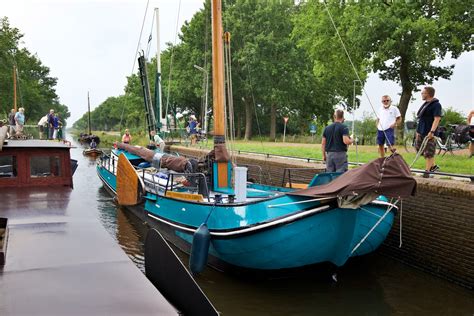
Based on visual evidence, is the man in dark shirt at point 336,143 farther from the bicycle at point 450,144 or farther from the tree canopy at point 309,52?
the bicycle at point 450,144

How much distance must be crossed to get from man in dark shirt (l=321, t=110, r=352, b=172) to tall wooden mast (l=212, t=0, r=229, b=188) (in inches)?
95.6

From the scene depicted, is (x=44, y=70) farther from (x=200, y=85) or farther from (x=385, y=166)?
(x=385, y=166)

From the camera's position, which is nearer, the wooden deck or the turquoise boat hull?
the wooden deck

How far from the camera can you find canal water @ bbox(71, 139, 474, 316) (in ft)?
22.5

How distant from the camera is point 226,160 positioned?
34.2ft

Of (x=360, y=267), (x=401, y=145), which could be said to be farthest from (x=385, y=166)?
(x=401, y=145)

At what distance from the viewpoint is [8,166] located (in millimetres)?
8789

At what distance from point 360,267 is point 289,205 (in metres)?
2.57

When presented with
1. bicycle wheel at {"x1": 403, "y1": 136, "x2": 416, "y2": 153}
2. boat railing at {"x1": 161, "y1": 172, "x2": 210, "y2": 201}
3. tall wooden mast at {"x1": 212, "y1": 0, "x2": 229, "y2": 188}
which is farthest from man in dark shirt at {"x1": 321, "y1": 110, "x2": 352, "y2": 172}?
bicycle wheel at {"x1": 403, "y1": 136, "x2": 416, "y2": 153}

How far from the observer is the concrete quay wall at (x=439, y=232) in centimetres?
725

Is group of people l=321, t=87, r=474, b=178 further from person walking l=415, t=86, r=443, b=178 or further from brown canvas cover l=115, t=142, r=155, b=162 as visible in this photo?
brown canvas cover l=115, t=142, r=155, b=162

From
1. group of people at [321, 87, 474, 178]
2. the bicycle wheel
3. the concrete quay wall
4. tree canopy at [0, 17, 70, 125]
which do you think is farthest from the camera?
tree canopy at [0, 17, 70, 125]

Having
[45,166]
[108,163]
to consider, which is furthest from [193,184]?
[108,163]

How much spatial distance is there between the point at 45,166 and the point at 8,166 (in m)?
0.69
